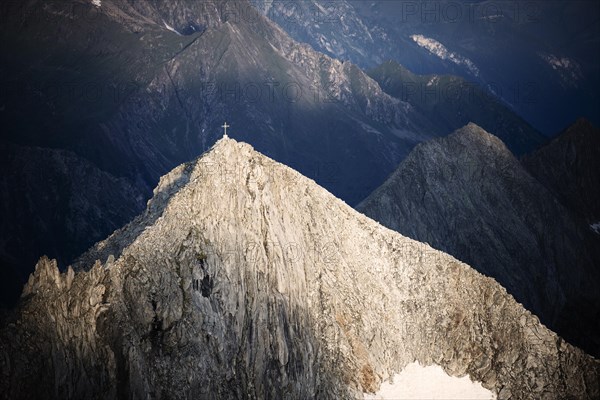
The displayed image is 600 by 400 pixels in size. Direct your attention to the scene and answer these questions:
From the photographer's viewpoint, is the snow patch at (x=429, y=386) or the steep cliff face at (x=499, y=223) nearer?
the snow patch at (x=429, y=386)

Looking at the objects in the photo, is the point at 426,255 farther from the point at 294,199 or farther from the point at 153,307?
the point at 153,307

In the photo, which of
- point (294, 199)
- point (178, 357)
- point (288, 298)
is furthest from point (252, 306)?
point (294, 199)

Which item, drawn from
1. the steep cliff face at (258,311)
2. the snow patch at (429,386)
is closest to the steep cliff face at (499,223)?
the steep cliff face at (258,311)

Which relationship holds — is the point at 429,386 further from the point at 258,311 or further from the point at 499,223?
the point at 499,223

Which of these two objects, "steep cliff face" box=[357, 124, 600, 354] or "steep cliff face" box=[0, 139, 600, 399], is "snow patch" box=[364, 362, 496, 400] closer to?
"steep cliff face" box=[0, 139, 600, 399]

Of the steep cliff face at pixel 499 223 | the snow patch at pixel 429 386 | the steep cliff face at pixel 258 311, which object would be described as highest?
the steep cliff face at pixel 499 223

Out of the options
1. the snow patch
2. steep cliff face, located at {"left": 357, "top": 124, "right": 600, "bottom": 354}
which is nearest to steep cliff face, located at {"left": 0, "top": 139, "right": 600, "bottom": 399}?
the snow patch

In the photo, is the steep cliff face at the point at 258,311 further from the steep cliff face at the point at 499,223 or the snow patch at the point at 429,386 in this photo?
the steep cliff face at the point at 499,223
